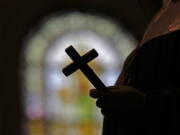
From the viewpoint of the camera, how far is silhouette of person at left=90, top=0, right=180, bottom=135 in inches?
41.0

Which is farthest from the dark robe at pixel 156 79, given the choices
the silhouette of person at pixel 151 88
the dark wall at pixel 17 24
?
the dark wall at pixel 17 24

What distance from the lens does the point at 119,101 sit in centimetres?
104

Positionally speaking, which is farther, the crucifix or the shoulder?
the shoulder

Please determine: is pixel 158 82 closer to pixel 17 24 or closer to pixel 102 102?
pixel 102 102

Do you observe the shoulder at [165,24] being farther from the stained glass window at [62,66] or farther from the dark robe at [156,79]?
the stained glass window at [62,66]

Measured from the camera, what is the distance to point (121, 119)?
107 centimetres

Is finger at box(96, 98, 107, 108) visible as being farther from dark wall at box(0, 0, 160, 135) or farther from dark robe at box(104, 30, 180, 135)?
dark wall at box(0, 0, 160, 135)

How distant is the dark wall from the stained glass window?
6 cm

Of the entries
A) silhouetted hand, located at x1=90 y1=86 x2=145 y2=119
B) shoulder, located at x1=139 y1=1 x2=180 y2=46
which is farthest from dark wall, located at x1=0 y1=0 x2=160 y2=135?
silhouetted hand, located at x1=90 y1=86 x2=145 y2=119

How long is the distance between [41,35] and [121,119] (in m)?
4.81

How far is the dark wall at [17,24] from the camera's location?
18.7ft

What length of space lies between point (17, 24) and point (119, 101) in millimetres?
4891

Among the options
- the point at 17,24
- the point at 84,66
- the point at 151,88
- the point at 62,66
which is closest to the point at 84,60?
the point at 84,66

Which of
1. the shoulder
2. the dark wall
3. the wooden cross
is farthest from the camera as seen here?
the dark wall
